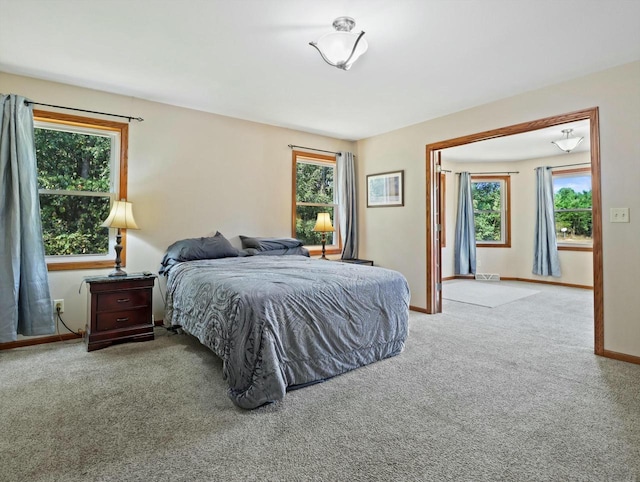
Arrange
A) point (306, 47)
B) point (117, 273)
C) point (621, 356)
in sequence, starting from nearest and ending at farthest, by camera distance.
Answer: point (306, 47), point (621, 356), point (117, 273)

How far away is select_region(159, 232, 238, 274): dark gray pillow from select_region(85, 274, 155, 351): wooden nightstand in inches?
13.3

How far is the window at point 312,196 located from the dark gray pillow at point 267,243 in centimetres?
46

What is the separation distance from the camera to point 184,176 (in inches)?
150

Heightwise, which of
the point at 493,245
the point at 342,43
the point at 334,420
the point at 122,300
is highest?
the point at 342,43

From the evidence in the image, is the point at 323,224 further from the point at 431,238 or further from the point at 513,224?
the point at 513,224

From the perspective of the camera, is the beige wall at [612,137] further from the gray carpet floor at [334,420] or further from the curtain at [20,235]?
the curtain at [20,235]

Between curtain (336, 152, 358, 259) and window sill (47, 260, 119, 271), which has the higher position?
curtain (336, 152, 358, 259)

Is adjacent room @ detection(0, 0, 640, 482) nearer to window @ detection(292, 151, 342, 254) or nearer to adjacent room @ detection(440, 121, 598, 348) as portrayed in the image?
window @ detection(292, 151, 342, 254)

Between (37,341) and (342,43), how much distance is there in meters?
3.59

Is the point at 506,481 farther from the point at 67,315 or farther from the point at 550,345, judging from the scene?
the point at 67,315

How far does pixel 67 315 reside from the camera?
126 inches

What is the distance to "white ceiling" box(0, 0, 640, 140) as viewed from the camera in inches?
83.0

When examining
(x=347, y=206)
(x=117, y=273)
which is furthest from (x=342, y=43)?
(x=347, y=206)

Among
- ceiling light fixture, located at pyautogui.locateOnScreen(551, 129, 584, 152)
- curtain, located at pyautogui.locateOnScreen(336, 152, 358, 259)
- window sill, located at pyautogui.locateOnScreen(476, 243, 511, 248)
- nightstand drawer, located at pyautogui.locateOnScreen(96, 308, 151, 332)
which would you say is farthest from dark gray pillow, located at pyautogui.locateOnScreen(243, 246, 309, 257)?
window sill, located at pyautogui.locateOnScreen(476, 243, 511, 248)
